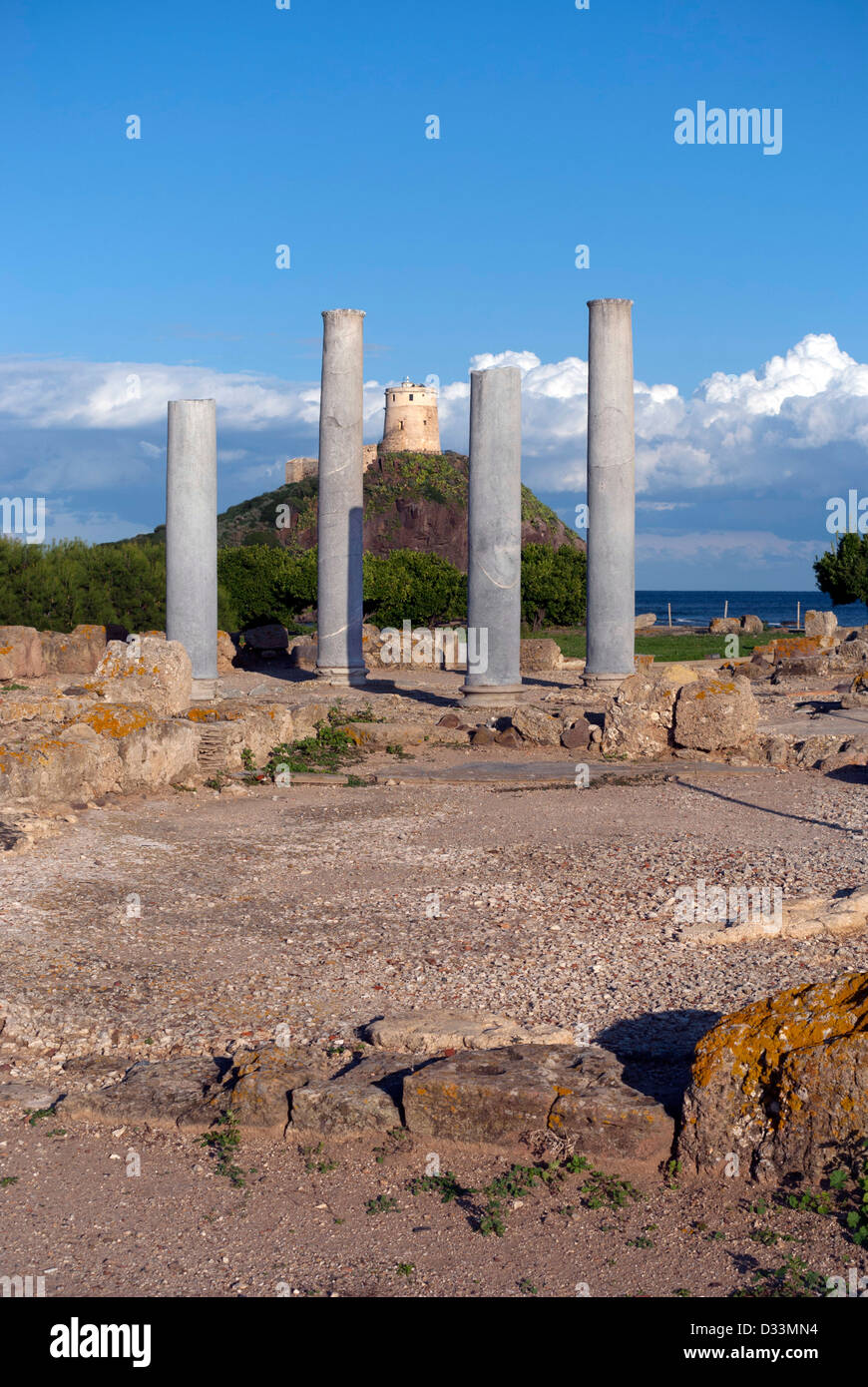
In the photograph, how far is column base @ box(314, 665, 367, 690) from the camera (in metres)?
22.8

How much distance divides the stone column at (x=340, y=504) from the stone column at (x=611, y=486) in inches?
197

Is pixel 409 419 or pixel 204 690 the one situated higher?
pixel 409 419

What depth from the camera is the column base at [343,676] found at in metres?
22.8

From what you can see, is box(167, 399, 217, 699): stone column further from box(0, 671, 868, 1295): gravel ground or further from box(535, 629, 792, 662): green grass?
box(535, 629, 792, 662): green grass

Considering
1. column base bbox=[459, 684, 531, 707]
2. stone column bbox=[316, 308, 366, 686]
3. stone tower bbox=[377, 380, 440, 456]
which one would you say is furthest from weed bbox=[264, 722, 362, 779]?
stone tower bbox=[377, 380, 440, 456]

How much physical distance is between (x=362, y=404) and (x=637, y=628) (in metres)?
29.3

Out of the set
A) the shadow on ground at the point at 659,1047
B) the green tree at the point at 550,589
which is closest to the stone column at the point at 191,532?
the shadow on ground at the point at 659,1047

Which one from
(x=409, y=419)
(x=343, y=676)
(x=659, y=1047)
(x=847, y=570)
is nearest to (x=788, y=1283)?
(x=659, y=1047)

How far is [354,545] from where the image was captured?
23.2 m

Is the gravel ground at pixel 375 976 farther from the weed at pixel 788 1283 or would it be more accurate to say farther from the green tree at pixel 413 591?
the green tree at pixel 413 591

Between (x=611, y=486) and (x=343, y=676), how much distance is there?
21.0 ft

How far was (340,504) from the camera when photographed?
75.4 ft

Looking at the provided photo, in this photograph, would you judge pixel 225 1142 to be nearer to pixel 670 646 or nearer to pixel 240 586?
pixel 240 586

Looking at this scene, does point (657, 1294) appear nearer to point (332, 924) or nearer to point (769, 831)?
point (332, 924)
